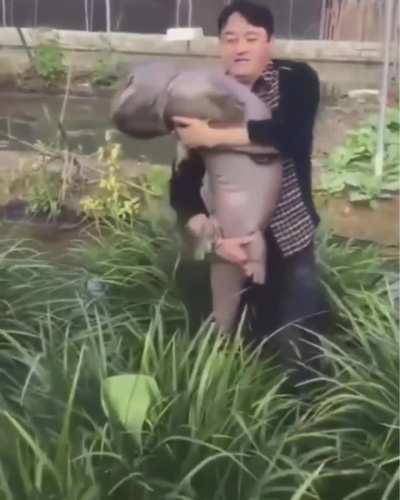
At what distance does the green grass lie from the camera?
11.5 ft

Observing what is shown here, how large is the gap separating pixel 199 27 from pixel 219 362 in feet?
4.14

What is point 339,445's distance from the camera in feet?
12.3

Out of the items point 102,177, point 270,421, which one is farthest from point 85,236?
point 270,421

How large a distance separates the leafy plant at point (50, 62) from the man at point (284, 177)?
885 mm

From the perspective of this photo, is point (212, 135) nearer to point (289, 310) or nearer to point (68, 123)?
point (289, 310)

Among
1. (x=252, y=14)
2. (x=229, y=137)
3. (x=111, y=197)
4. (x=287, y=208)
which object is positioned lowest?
(x=111, y=197)

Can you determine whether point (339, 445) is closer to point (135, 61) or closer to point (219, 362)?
point (219, 362)

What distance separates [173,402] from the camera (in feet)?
12.3

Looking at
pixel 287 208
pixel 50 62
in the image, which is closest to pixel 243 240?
pixel 287 208

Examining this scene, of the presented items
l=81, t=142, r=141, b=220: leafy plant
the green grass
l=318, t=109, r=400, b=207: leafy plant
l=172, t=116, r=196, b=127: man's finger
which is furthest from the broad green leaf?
l=318, t=109, r=400, b=207: leafy plant

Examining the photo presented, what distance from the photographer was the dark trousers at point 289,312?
433 centimetres

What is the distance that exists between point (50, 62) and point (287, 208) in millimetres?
1282

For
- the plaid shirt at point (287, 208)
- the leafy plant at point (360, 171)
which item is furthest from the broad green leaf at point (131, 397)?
the leafy plant at point (360, 171)

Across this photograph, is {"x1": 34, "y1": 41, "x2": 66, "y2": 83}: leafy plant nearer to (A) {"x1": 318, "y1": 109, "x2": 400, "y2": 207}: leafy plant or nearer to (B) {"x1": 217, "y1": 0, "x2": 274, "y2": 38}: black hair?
(B) {"x1": 217, "y1": 0, "x2": 274, "y2": 38}: black hair
